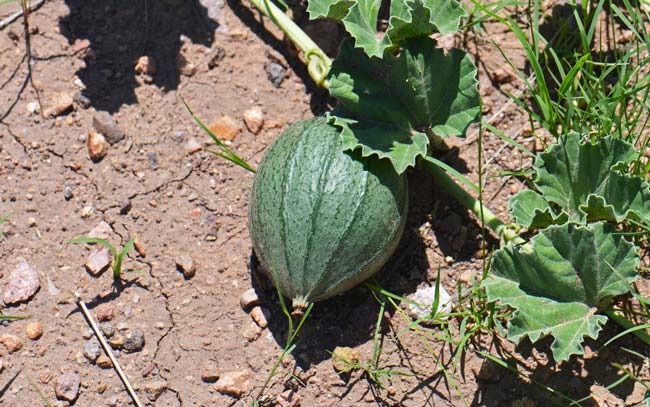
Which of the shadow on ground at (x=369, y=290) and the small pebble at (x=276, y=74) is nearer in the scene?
the shadow on ground at (x=369, y=290)

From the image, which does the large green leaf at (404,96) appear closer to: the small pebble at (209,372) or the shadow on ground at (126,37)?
the shadow on ground at (126,37)

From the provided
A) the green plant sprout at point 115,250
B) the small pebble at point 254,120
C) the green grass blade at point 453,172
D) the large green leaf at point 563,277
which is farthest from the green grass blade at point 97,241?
the large green leaf at point 563,277

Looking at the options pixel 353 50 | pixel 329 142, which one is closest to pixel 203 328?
pixel 329 142

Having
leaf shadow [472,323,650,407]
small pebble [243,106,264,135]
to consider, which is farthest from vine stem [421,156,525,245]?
small pebble [243,106,264,135]

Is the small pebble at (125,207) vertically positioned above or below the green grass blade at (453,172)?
below

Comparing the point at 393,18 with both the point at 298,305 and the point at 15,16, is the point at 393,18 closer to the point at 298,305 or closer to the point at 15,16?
the point at 298,305

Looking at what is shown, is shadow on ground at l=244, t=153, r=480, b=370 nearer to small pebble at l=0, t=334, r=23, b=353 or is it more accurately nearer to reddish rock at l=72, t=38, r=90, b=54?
small pebble at l=0, t=334, r=23, b=353

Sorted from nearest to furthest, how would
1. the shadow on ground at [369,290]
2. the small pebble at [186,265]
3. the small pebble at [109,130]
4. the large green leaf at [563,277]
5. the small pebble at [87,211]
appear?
the large green leaf at [563,277] < the shadow on ground at [369,290] < the small pebble at [186,265] < the small pebble at [87,211] < the small pebble at [109,130]

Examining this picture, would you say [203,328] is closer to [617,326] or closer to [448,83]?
[448,83]
